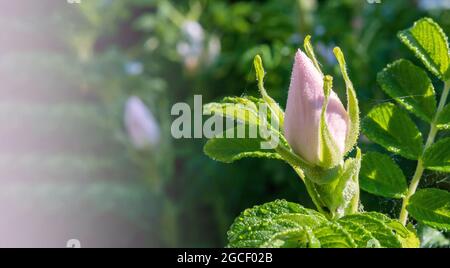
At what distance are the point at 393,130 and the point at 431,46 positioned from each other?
0.20 ft

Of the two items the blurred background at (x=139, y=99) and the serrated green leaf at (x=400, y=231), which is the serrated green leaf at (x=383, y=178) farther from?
the blurred background at (x=139, y=99)

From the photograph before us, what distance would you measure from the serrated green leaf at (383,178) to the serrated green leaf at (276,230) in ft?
0.34

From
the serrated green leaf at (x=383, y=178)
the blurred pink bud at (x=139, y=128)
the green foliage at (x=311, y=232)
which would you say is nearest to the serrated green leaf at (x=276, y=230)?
the green foliage at (x=311, y=232)

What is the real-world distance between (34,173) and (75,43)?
438mm

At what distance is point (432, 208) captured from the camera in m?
0.46

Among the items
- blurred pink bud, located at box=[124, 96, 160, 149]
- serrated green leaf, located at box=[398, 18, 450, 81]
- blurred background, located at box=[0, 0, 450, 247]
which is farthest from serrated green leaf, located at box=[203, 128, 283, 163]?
blurred pink bud, located at box=[124, 96, 160, 149]

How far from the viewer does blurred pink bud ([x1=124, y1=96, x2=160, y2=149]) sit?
5.61ft

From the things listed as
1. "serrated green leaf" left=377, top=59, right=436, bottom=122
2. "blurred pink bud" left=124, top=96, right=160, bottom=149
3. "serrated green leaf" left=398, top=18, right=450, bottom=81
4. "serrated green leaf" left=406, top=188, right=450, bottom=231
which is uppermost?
"blurred pink bud" left=124, top=96, right=160, bottom=149

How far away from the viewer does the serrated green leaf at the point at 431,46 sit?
1.58 feet

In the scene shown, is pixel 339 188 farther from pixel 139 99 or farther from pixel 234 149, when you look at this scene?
pixel 139 99

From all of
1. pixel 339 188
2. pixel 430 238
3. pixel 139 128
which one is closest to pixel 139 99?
pixel 139 128

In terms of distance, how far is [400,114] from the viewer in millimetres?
503

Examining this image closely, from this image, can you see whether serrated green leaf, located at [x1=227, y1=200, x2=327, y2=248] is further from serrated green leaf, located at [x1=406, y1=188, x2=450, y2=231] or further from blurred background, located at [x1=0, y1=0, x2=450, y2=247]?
blurred background, located at [x1=0, y1=0, x2=450, y2=247]
